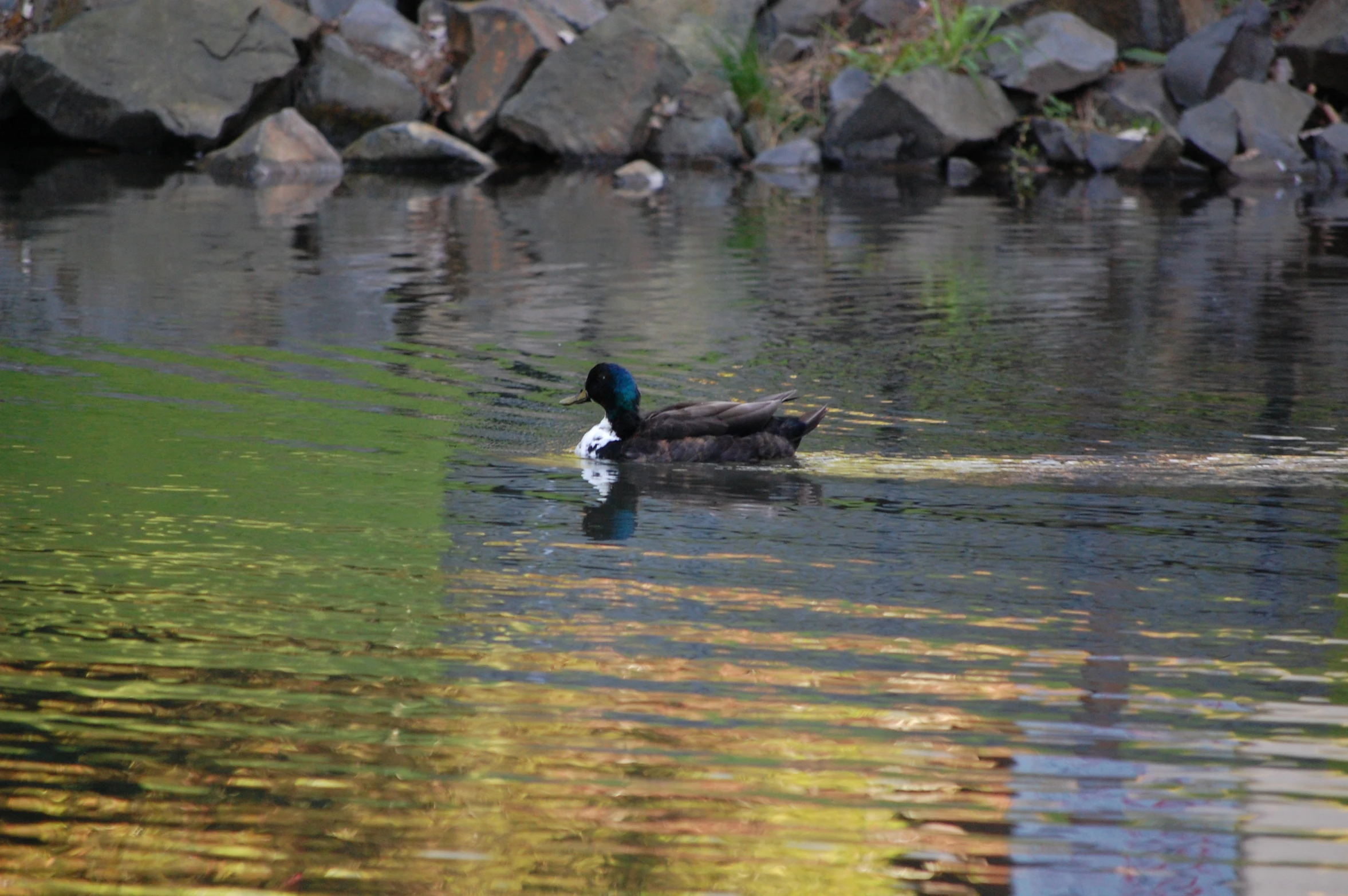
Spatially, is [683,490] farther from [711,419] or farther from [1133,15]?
[1133,15]

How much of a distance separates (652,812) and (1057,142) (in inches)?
866

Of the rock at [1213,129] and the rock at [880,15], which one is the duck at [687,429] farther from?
the rock at [880,15]

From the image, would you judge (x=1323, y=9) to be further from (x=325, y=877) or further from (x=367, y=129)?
(x=325, y=877)

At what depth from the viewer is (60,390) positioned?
354 inches

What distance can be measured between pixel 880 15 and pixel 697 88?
324cm

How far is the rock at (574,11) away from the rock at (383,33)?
1910 millimetres

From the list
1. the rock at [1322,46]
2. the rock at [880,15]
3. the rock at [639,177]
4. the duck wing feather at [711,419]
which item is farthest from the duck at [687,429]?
the rock at [880,15]

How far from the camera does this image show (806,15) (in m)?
27.0

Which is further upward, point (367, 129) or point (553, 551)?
point (367, 129)

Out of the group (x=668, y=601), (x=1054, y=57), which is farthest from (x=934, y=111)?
(x=668, y=601)

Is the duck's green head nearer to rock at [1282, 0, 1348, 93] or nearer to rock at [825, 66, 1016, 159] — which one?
rock at [825, 66, 1016, 159]

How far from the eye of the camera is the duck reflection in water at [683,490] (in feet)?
22.2

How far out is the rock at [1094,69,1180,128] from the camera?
79.6 feet

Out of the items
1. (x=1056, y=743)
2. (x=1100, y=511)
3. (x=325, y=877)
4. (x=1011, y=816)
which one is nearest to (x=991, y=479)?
(x=1100, y=511)
